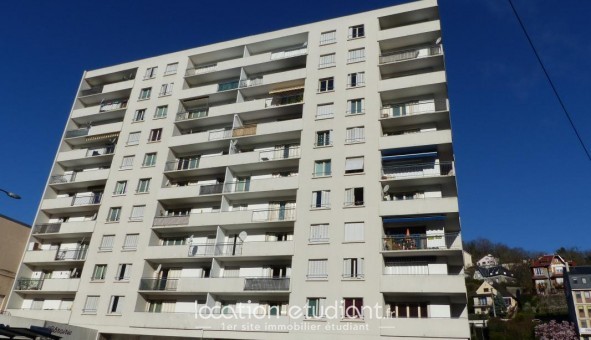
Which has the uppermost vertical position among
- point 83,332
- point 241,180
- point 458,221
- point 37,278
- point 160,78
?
point 160,78

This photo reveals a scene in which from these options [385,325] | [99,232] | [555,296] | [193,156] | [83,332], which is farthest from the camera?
[555,296]

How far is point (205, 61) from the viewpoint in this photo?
44469 millimetres

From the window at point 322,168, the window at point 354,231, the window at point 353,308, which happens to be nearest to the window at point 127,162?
the window at point 322,168

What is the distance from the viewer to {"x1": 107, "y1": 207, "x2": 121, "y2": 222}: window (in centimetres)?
3718

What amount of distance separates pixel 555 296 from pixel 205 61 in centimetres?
8801

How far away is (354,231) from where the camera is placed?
29.3 m

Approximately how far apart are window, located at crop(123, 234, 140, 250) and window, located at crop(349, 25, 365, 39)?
25604 millimetres

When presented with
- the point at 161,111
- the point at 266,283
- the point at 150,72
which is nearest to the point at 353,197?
the point at 266,283

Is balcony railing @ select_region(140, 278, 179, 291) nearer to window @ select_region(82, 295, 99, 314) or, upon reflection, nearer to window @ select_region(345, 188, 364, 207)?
window @ select_region(82, 295, 99, 314)

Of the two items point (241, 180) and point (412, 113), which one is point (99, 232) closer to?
point (241, 180)

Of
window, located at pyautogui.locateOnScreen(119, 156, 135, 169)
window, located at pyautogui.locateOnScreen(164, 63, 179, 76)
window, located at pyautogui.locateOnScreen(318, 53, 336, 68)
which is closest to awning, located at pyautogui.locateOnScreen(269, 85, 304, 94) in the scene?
window, located at pyautogui.locateOnScreen(318, 53, 336, 68)

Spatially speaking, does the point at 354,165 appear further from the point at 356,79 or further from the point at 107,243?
the point at 107,243

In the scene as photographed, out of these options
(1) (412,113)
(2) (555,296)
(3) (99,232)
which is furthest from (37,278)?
(2) (555,296)

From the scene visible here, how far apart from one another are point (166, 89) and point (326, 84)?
17.1 m
